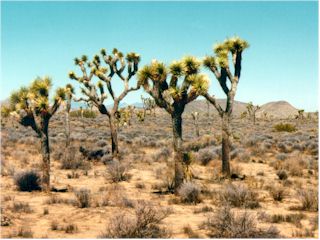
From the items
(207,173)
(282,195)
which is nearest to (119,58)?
(207,173)

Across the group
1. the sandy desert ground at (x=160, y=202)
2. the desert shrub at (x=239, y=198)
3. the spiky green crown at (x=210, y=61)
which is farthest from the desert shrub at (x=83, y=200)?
the spiky green crown at (x=210, y=61)

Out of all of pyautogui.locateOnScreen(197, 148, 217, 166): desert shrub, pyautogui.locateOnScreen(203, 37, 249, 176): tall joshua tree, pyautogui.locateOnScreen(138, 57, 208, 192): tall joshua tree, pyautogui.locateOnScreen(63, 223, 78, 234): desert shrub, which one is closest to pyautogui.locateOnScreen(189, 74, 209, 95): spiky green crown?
pyautogui.locateOnScreen(138, 57, 208, 192): tall joshua tree

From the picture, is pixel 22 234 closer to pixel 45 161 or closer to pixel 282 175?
pixel 45 161

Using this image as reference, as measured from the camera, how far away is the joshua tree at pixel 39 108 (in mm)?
13609

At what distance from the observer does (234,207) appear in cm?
1115

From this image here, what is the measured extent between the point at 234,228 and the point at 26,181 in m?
8.65

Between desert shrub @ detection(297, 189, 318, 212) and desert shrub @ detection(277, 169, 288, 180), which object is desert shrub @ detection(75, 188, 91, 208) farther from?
desert shrub @ detection(277, 169, 288, 180)

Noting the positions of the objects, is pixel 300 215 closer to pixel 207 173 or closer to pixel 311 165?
pixel 207 173

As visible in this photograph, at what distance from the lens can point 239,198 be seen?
11.4 m

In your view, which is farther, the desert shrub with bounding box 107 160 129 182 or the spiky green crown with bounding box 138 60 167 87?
the desert shrub with bounding box 107 160 129 182

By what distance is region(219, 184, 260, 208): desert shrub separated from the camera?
11148 millimetres

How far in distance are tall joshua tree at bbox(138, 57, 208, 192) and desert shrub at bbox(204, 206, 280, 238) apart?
471cm

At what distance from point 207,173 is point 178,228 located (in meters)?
8.76

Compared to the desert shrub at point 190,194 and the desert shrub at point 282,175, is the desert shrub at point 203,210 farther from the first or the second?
the desert shrub at point 282,175
